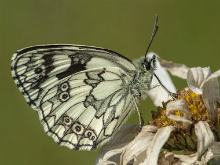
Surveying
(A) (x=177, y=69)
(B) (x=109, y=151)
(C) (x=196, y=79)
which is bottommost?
(B) (x=109, y=151)

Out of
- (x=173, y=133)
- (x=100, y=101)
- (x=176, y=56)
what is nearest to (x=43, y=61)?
(x=100, y=101)

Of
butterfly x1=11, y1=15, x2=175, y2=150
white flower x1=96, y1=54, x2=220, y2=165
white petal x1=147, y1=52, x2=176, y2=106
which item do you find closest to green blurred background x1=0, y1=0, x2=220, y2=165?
white petal x1=147, y1=52, x2=176, y2=106

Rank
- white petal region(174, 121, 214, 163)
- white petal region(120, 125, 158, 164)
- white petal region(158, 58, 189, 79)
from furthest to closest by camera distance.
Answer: white petal region(158, 58, 189, 79)
white petal region(120, 125, 158, 164)
white petal region(174, 121, 214, 163)

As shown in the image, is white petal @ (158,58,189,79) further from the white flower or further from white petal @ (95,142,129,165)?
white petal @ (95,142,129,165)

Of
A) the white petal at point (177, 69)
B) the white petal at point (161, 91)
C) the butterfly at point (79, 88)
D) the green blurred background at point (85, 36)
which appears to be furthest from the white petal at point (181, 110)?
the green blurred background at point (85, 36)

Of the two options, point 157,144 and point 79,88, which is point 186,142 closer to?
point 157,144

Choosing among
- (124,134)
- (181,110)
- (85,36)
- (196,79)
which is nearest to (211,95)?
(196,79)
